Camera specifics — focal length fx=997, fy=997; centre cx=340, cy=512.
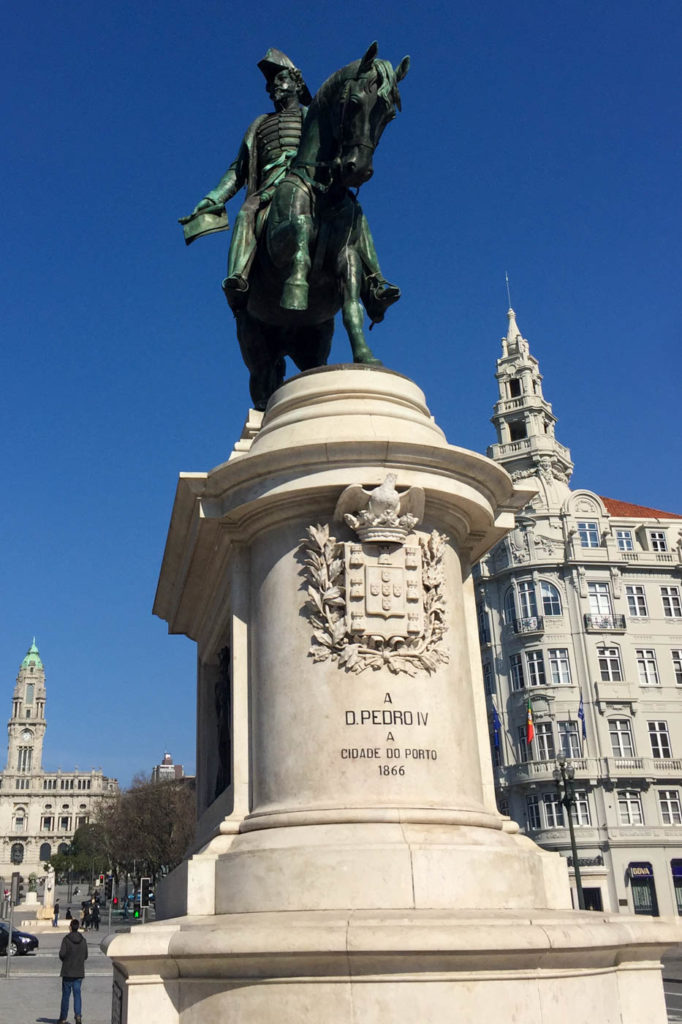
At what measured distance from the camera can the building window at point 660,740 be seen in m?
52.4

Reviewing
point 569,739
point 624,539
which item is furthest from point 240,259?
point 624,539

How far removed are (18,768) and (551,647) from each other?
168412 millimetres

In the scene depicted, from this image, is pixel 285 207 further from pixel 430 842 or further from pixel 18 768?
pixel 18 768

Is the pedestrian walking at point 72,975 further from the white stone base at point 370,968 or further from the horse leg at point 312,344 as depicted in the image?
the horse leg at point 312,344

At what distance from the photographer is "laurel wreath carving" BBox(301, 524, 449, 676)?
7.07 metres

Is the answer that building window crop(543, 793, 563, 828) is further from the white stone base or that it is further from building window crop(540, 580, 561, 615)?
the white stone base

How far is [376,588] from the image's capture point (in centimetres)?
716

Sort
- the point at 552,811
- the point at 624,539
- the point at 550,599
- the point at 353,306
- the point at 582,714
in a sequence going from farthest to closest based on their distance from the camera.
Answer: the point at 624,539, the point at 550,599, the point at 582,714, the point at 552,811, the point at 353,306

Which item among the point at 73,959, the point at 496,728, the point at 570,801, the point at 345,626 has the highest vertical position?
the point at 496,728

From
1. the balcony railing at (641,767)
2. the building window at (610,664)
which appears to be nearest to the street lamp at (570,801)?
the balcony railing at (641,767)

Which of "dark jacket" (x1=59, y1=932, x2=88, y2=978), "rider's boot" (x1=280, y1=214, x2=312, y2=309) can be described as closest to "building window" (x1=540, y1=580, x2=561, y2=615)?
"dark jacket" (x1=59, y1=932, x2=88, y2=978)

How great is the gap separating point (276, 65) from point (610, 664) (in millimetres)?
→ 47393

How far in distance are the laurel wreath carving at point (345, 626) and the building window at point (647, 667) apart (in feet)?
163

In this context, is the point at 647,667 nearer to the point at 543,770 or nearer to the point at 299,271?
the point at 543,770
